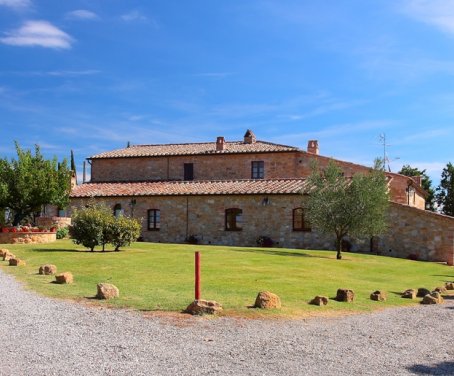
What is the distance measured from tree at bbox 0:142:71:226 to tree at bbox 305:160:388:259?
15251 millimetres

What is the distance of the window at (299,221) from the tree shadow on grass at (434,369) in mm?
23550

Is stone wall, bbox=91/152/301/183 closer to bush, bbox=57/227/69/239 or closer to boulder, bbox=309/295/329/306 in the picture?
bush, bbox=57/227/69/239

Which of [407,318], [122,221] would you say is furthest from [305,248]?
[407,318]

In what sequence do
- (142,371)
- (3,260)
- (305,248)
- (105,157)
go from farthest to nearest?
(105,157), (305,248), (3,260), (142,371)

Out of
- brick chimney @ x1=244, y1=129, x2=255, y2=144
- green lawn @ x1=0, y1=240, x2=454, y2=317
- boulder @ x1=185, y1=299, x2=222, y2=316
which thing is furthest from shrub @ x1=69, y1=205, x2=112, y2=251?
brick chimney @ x1=244, y1=129, x2=255, y2=144

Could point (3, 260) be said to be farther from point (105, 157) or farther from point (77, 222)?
point (105, 157)

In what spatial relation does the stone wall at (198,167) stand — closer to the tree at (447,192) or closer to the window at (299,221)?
the window at (299,221)

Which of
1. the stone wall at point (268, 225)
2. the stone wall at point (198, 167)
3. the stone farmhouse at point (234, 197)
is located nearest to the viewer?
the stone wall at point (268, 225)

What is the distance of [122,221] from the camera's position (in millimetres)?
22516

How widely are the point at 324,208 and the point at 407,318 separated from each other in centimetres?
1517

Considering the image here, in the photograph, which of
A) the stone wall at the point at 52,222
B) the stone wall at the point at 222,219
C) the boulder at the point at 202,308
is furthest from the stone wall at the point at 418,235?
the boulder at the point at 202,308

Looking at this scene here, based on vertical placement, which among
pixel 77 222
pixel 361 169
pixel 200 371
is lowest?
pixel 200 371

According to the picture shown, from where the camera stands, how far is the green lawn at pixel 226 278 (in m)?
11.4

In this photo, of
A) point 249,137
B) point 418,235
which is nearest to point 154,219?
point 249,137
